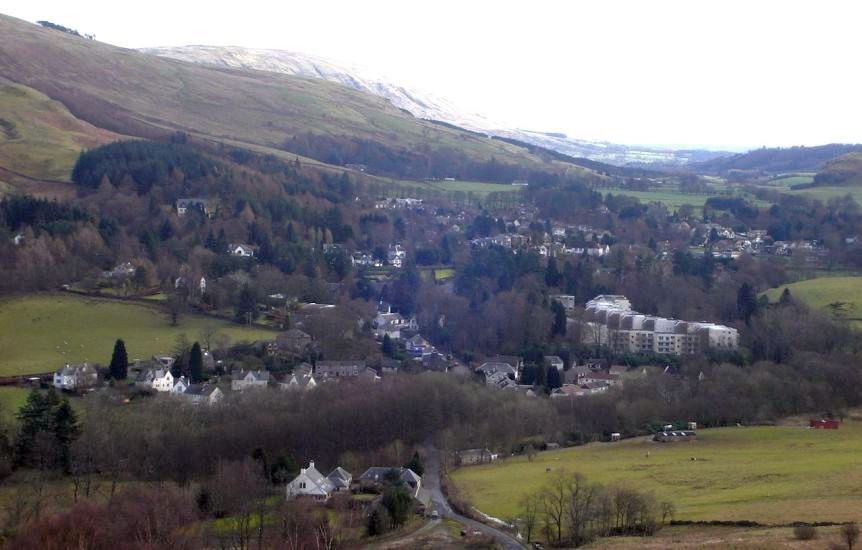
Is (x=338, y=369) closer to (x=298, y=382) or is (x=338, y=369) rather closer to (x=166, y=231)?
(x=298, y=382)

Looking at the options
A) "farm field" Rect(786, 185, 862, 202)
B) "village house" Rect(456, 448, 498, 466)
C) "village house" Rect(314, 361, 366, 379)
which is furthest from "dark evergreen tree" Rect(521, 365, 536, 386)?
"farm field" Rect(786, 185, 862, 202)

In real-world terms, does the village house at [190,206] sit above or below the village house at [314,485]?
above

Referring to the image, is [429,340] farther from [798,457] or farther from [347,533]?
[347,533]

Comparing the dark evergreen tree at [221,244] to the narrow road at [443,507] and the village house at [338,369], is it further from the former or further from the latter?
the narrow road at [443,507]

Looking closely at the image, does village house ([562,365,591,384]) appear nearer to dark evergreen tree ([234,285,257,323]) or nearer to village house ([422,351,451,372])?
village house ([422,351,451,372])

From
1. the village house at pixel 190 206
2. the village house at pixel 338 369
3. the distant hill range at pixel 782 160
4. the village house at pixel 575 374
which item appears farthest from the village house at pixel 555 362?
the distant hill range at pixel 782 160

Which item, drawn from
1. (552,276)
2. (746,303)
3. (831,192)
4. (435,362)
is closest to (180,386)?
(435,362)

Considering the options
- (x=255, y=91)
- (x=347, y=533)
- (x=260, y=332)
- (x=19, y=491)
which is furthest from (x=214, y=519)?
(x=255, y=91)
